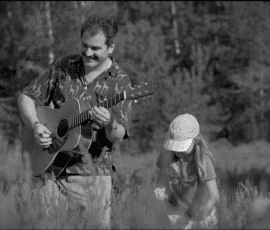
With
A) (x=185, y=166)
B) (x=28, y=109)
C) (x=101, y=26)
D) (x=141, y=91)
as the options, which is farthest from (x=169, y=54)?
(x=141, y=91)

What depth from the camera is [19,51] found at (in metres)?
26.1

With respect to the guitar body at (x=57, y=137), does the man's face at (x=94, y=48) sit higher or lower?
higher

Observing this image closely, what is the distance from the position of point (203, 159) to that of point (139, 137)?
66.6ft

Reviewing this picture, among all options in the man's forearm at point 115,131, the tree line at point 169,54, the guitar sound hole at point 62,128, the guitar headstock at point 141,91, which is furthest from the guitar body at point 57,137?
the tree line at point 169,54

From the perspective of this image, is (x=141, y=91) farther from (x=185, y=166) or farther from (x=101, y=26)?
(x=185, y=166)

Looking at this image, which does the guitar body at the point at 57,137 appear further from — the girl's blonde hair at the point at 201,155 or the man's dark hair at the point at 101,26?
the girl's blonde hair at the point at 201,155

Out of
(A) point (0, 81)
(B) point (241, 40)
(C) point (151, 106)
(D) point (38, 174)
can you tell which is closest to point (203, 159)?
(D) point (38, 174)

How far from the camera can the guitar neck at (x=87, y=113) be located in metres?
4.07

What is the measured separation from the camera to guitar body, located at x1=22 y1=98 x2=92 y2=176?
14.1 feet

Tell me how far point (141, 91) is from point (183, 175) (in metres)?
0.79

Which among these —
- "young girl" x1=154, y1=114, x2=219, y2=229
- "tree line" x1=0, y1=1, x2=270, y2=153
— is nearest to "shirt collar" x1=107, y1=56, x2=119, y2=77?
"young girl" x1=154, y1=114, x2=219, y2=229

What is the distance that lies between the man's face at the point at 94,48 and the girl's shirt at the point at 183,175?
2.35 feet

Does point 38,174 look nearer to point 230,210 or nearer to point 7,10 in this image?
point 230,210

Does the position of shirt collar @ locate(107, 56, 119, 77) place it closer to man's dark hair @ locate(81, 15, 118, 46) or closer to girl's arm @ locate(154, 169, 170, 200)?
man's dark hair @ locate(81, 15, 118, 46)
